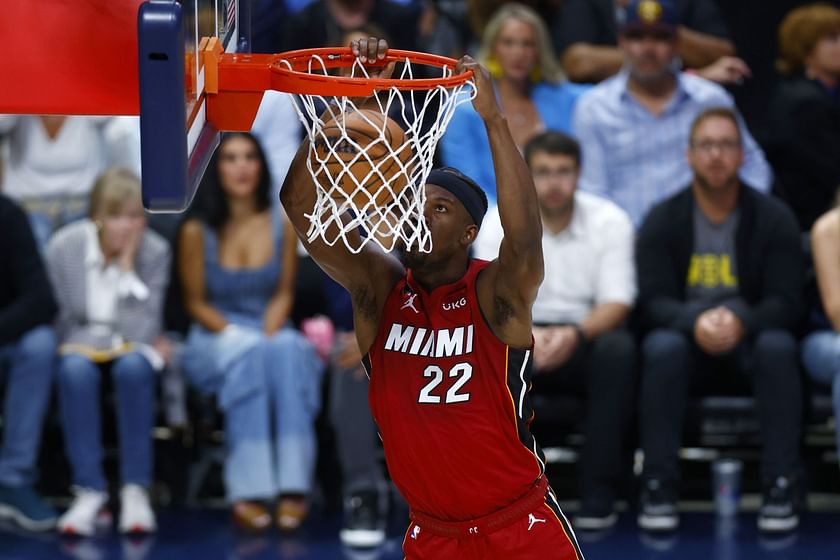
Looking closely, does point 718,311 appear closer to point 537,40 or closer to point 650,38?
point 650,38

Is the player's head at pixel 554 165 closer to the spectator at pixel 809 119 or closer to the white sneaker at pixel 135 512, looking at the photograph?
the spectator at pixel 809 119

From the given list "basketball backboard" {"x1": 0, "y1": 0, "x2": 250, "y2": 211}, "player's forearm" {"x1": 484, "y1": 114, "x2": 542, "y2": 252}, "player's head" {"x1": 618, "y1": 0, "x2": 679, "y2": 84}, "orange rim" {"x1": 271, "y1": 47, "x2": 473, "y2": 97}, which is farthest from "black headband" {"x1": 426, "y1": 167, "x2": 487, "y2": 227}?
"player's head" {"x1": 618, "y1": 0, "x2": 679, "y2": 84}

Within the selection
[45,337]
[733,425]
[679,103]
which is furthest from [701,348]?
[45,337]

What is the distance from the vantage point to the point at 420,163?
3.85 m

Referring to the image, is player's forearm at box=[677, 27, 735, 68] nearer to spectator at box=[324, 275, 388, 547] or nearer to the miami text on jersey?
spectator at box=[324, 275, 388, 547]

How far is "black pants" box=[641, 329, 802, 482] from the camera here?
21.2 feet

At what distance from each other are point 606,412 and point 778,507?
875 mm

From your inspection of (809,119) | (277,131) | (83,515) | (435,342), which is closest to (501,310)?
(435,342)

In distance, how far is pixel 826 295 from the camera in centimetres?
659

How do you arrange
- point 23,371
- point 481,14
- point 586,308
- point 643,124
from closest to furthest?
point 23,371
point 586,308
point 643,124
point 481,14

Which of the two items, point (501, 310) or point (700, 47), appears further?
point (700, 47)

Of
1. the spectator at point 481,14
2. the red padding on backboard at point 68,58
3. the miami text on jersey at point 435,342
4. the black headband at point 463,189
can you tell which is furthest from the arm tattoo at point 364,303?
the spectator at point 481,14

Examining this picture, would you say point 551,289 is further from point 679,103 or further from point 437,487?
point 437,487

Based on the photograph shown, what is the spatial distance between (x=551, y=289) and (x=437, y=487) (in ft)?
9.03
